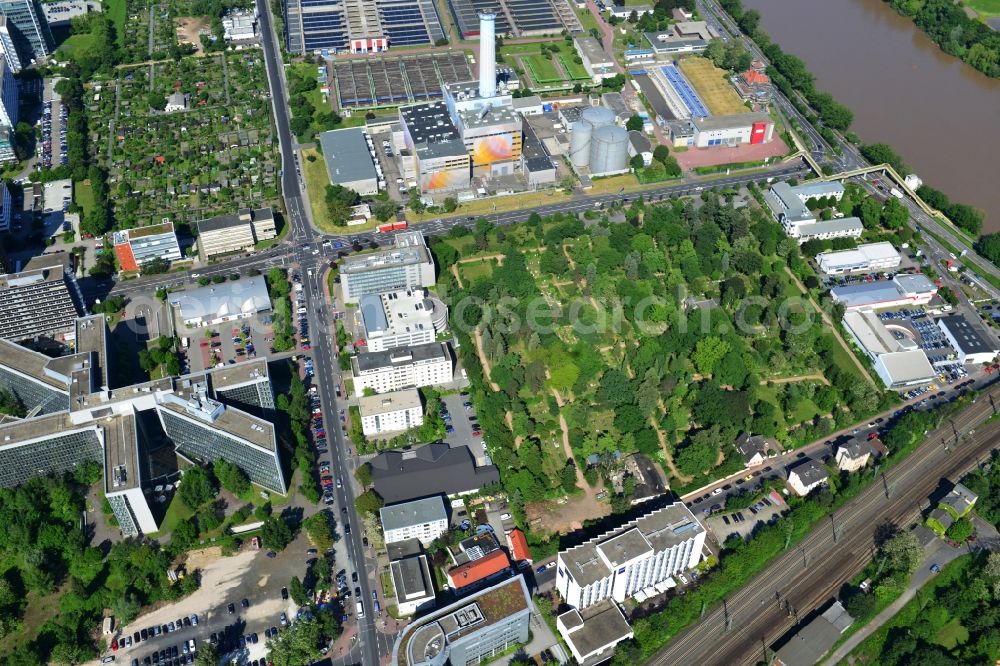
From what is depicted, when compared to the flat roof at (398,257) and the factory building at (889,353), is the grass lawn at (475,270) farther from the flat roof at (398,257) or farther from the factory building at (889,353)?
the factory building at (889,353)

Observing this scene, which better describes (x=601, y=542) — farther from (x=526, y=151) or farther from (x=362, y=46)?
(x=362, y=46)

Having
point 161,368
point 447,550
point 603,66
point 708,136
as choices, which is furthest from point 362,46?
point 447,550

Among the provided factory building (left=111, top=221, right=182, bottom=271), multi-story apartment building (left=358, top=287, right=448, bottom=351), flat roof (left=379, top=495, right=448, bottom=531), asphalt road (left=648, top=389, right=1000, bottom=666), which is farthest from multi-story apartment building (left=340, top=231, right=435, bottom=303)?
asphalt road (left=648, top=389, right=1000, bottom=666)

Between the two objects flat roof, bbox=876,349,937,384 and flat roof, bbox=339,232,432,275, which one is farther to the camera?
flat roof, bbox=339,232,432,275

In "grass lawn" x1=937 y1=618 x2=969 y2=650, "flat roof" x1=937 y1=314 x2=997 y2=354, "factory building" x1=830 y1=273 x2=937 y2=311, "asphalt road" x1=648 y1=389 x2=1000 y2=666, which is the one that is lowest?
"grass lawn" x1=937 y1=618 x2=969 y2=650

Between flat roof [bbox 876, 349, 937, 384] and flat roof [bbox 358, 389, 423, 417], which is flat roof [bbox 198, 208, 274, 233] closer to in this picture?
flat roof [bbox 358, 389, 423, 417]

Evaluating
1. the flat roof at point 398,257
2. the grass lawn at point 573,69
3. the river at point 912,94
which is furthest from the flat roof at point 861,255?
the grass lawn at point 573,69
